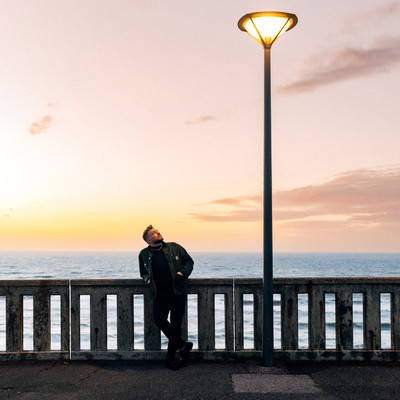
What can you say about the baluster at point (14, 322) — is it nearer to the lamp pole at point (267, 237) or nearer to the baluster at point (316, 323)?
the lamp pole at point (267, 237)

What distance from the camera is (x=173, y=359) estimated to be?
21.1 ft

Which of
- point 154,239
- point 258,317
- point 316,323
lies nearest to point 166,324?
point 154,239

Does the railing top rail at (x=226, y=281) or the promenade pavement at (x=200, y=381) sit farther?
the railing top rail at (x=226, y=281)

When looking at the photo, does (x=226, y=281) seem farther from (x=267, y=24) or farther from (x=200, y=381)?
(x=267, y=24)

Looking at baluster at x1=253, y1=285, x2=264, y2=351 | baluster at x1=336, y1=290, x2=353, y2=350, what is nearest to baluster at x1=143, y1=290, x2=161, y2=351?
baluster at x1=253, y1=285, x2=264, y2=351

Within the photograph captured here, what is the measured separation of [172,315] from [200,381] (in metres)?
1.04

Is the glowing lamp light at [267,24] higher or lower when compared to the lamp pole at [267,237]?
higher

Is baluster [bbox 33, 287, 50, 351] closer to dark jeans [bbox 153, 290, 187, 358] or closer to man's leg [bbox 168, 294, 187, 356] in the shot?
dark jeans [bbox 153, 290, 187, 358]

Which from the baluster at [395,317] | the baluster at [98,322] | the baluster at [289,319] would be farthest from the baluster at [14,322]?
the baluster at [395,317]

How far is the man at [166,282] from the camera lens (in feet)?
21.0

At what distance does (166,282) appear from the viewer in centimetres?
639

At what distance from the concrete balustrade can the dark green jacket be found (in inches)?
15.0

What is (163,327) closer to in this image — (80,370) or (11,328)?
(80,370)

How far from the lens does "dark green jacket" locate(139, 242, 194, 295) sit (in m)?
6.39
